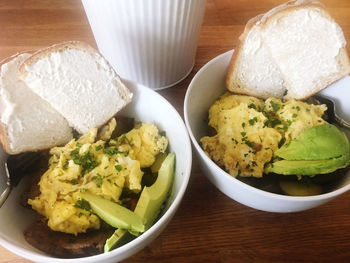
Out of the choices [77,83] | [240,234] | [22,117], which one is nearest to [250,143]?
[240,234]

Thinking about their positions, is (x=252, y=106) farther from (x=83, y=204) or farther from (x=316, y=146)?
(x=83, y=204)

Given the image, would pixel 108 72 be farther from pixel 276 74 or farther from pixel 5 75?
pixel 276 74

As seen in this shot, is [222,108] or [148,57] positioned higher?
[148,57]

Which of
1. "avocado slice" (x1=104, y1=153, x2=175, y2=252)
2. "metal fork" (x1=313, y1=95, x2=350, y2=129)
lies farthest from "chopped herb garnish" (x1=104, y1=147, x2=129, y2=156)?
"metal fork" (x1=313, y1=95, x2=350, y2=129)

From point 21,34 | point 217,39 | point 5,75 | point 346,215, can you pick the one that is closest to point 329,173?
point 346,215

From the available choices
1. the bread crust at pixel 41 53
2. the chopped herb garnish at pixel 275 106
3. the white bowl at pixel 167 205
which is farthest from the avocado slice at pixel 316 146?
the bread crust at pixel 41 53

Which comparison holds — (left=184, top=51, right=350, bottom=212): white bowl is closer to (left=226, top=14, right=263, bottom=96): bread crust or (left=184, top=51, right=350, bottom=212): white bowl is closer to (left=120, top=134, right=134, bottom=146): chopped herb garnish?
(left=226, top=14, right=263, bottom=96): bread crust
